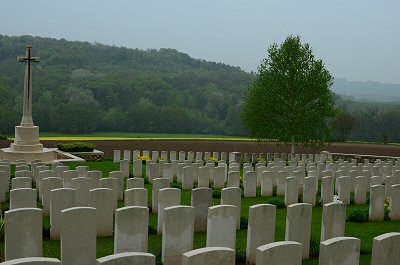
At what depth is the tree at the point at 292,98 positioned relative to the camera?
2433cm

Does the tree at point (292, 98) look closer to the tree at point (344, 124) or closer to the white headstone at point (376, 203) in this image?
the white headstone at point (376, 203)

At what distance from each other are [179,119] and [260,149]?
27.9 meters

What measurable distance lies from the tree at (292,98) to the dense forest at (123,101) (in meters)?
21.6

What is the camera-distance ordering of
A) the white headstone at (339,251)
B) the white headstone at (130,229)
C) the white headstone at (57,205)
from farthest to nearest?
the white headstone at (57,205) → the white headstone at (130,229) → the white headstone at (339,251)

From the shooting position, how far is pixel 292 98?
24.8m

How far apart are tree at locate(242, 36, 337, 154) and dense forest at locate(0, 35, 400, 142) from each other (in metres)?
21.6

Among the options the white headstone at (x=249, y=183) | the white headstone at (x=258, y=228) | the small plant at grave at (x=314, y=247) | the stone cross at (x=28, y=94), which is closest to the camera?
the white headstone at (x=258, y=228)

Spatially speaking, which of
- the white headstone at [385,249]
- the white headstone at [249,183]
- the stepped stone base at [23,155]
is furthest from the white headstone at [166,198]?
the stepped stone base at [23,155]

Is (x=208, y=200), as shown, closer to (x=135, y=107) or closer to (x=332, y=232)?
(x=332, y=232)

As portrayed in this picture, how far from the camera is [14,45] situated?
79062 millimetres

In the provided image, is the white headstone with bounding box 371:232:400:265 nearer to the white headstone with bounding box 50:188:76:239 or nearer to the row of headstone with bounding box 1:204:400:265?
the row of headstone with bounding box 1:204:400:265

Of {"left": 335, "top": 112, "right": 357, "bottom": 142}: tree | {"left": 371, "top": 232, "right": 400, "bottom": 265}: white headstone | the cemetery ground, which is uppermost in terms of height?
{"left": 335, "top": 112, "right": 357, "bottom": 142}: tree

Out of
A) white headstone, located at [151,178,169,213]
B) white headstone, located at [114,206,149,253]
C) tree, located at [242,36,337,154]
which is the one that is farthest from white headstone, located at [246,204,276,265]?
tree, located at [242,36,337,154]

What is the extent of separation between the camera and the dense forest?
50.8m
